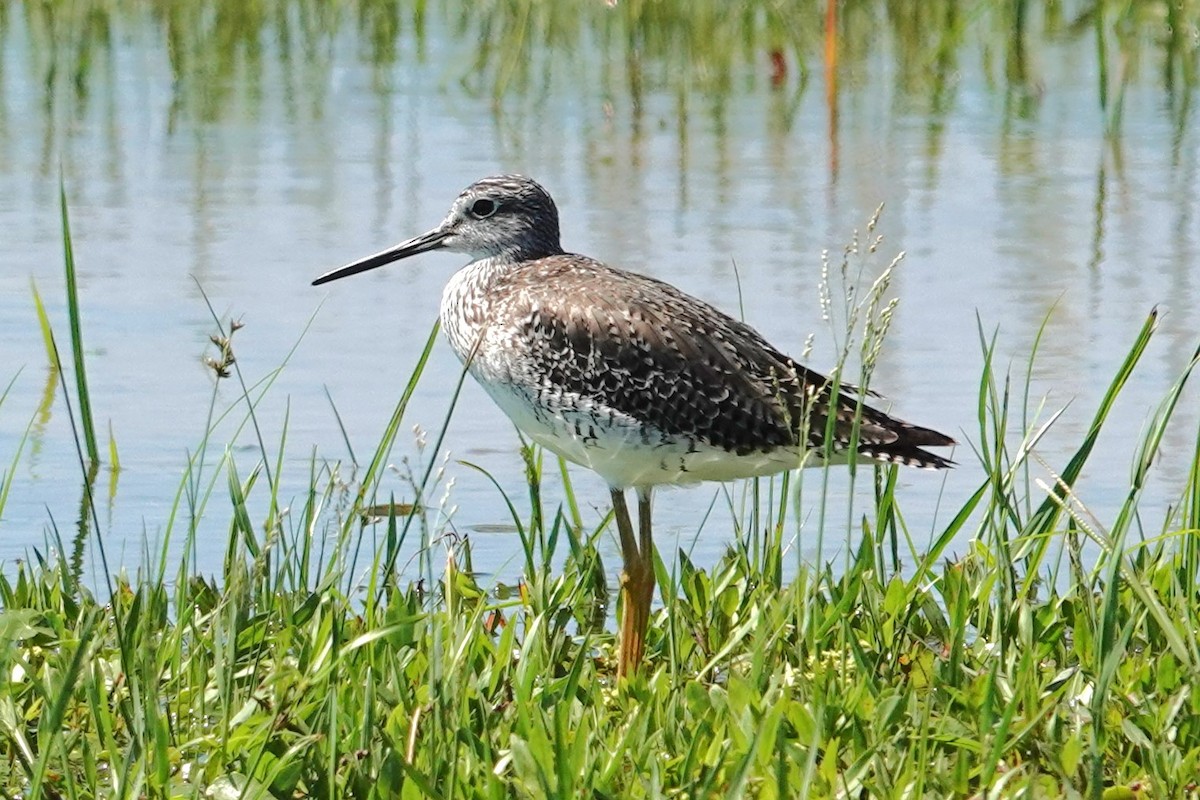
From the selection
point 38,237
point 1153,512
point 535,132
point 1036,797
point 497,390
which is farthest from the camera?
point 535,132

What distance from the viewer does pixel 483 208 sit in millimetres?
6184

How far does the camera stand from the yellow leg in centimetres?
467

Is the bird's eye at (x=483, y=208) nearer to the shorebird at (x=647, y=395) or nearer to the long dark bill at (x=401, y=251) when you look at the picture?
the long dark bill at (x=401, y=251)

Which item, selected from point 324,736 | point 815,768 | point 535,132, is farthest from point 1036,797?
point 535,132

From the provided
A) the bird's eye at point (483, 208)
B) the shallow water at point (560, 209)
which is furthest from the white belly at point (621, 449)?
the bird's eye at point (483, 208)

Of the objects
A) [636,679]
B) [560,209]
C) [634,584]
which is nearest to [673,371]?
[634,584]

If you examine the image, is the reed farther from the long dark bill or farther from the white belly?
the long dark bill

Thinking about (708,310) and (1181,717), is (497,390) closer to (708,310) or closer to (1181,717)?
(708,310)

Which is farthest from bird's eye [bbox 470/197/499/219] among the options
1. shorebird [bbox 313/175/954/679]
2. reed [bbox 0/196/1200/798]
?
reed [bbox 0/196/1200/798]

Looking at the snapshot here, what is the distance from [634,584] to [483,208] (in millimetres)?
1555

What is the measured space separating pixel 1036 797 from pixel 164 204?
21.5ft

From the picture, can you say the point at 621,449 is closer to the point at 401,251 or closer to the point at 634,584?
the point at 634,584

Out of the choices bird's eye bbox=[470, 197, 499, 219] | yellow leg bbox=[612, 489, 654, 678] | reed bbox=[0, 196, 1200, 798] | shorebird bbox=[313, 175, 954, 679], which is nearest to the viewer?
reed bbox=[0, 196, 1200, 798]

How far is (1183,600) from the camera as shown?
14.0 feet
